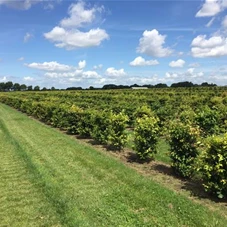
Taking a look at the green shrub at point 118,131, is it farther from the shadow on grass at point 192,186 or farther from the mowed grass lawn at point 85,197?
the shadow on grass at point 192,186

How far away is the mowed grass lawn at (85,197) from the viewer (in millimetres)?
5016

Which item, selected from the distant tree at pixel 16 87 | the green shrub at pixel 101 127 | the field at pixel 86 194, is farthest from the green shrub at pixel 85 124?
the distant tree at pixel 16 87

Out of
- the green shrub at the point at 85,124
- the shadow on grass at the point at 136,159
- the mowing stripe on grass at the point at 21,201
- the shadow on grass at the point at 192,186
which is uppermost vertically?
the green shrub at the point at 85,124

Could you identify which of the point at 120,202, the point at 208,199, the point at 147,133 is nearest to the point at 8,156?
the point at 147,133

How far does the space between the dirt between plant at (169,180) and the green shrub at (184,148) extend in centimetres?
26

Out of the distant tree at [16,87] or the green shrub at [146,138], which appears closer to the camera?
the green shrub at [146,138]

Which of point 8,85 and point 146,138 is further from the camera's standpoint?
point 8,85

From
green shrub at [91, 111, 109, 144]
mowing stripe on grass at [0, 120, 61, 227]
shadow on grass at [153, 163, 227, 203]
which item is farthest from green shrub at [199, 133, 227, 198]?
green shrub at [91, 111, 109, 144]

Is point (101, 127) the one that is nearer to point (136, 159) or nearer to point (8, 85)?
point (136, 159)

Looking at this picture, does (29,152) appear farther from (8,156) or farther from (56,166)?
(56,166)

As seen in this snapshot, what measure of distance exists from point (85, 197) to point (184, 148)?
2.54 m

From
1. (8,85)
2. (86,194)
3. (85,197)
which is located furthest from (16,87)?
(85,197)

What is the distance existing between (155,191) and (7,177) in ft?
12.1

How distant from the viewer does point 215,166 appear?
5.61 metres
